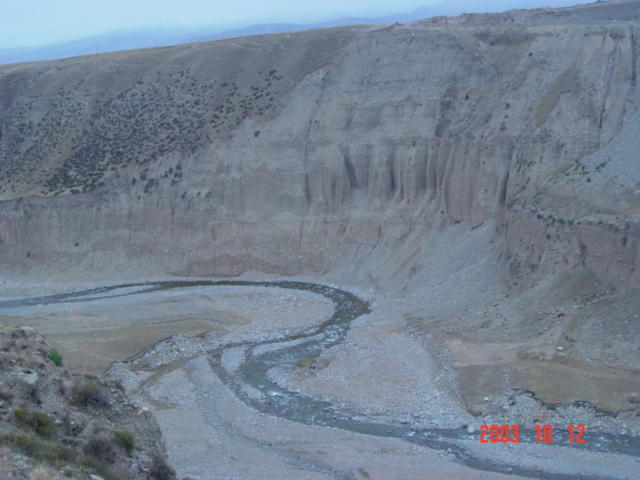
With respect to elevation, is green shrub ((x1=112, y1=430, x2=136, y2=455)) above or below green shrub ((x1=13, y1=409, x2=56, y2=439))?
below

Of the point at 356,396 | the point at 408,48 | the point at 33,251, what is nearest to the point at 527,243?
the point at 356,396

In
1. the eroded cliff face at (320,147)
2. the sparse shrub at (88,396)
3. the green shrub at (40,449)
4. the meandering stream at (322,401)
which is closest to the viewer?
the green shrub at (40,449)

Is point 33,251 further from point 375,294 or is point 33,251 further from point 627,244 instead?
point 627,244

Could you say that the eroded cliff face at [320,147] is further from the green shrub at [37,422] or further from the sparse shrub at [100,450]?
the green shrub at [37,422]

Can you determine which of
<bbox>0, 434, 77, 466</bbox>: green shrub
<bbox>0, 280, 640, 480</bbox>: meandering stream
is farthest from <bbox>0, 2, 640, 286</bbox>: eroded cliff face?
<bbox>0, 434, 77, 466</bbox>: green shrub

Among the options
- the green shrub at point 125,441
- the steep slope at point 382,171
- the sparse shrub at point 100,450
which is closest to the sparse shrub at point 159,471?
the green shrub at point 125,441

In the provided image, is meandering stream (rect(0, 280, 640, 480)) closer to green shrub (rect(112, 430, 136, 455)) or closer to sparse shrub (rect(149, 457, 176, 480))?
sparse shrub (rect(149, 457, 176, 480))
